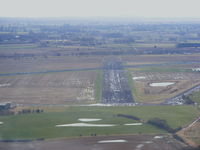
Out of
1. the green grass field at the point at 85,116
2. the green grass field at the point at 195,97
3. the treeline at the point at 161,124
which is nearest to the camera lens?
the green grass field at the point at 85,116

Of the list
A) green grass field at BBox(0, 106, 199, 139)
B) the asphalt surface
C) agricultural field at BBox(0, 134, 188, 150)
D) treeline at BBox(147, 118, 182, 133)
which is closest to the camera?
agricultural field at BBox(0, 134, 188, 150)

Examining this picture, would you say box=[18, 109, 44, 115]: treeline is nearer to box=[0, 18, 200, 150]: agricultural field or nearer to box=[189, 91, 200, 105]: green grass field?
box=[0, 18, 200, 150]: agricultural field

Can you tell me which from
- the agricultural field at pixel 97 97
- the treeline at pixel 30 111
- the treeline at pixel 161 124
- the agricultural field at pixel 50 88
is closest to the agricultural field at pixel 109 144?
the agricultural field at pixel 97 97

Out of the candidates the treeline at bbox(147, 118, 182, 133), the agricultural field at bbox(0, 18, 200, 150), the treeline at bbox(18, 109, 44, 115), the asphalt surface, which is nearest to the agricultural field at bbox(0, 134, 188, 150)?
the agricultural field at bbox(0, 18, 200, 150)

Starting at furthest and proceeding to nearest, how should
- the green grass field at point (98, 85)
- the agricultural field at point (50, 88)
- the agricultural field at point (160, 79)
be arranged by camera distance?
1. the agricultural field at point (160, 79)
2. the green grass field at point (98, 85)
3. the agricultural field at point (50, 88)

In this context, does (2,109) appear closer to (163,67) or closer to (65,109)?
(65,109)

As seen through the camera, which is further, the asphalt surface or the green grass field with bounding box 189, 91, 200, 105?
the asphalt surface

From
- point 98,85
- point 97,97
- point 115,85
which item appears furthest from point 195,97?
point 98,85

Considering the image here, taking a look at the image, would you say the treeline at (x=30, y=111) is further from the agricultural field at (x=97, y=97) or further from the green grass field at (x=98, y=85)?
the green grass field at (x=98, y=85)

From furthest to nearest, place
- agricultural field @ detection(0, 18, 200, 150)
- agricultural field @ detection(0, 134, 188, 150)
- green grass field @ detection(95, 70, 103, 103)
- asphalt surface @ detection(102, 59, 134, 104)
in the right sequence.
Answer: green grass field @ detection(95, 70, 103, 103) → asphalt surface @ detection(102, 59, 134, 104) → agricultural field @ detection(0, 18, 200, 150) → agricultural field @ detection(0, 134, 188, 150)
